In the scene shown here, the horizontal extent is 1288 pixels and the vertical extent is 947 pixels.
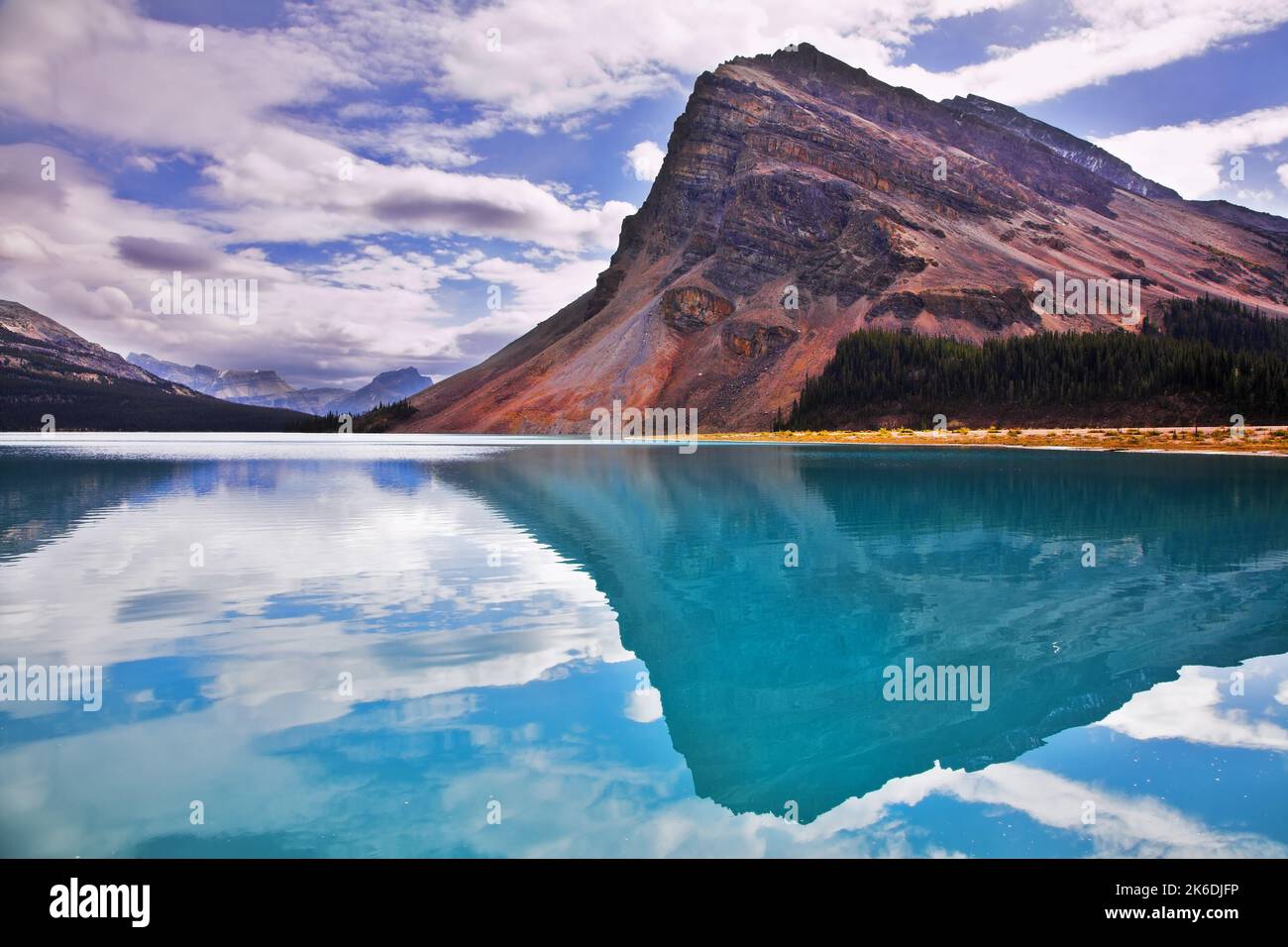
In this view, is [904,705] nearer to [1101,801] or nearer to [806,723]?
[806,723]

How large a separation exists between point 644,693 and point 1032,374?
141m

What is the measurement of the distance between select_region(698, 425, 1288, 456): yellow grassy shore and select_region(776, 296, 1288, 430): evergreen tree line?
10505 mm

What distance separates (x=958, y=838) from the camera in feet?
23.0

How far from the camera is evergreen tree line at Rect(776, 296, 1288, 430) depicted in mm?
110375

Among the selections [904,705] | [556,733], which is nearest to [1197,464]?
[904,705]

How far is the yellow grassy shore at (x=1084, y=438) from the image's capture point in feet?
255

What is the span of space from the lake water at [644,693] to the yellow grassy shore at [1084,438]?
64.0m

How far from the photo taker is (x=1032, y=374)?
438 feet
